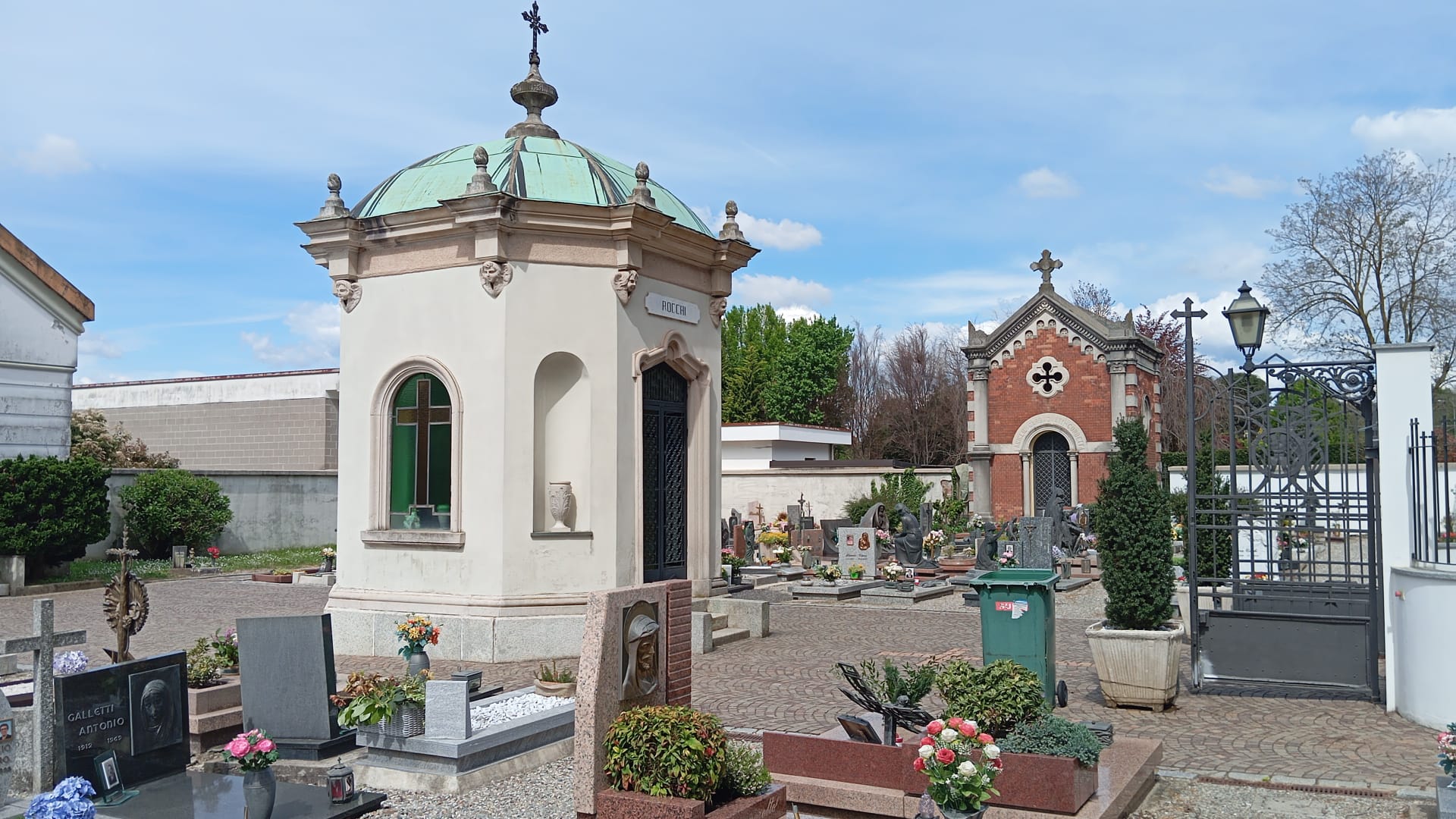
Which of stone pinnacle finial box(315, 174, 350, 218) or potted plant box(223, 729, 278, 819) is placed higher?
stone pinnacle finial box(315, 174, 350, 218)

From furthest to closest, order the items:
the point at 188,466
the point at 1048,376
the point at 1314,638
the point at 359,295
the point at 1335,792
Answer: the point at 188,466 → the point at 1048,376 → the point at 359,295 → the point at 1314,638 → the point at 1335,792

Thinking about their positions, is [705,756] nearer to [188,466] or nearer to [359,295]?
[359,295]

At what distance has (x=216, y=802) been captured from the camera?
6.73 m

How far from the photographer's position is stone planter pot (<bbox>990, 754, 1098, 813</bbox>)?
602 cm

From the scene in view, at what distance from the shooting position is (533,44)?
15250 millimetres

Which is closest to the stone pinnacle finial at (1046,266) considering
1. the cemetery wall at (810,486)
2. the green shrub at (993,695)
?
the cemetery wall at (810,486)

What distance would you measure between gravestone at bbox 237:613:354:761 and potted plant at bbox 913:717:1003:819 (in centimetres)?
501

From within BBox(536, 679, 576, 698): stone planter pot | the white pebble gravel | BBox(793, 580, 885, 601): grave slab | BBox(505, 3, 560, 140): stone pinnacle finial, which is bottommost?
BBox(793, 580, 885, 601): grave slab

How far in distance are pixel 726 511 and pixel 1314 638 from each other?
28919 mm

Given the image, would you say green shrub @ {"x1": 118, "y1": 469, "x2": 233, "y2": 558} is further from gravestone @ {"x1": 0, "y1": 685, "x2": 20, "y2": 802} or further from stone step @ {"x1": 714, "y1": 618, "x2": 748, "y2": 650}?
gravestone @ {"x1": 0, "y1": 685, "x2": 20, "y2": 802}

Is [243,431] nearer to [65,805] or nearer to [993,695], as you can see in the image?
[65,805]

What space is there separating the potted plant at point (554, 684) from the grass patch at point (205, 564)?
619 inches

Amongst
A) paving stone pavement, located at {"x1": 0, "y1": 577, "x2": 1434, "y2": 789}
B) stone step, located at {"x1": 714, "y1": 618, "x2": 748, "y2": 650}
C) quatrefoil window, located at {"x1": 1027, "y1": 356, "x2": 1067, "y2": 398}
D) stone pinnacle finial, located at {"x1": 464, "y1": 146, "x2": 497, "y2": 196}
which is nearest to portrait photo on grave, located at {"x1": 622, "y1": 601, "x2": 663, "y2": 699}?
paving stone pavement, located at {"x1": 0, "y1": 577, "x2": 1434, "y2": 789}

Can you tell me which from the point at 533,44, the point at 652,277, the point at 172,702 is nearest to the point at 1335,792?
the point at 172,702
